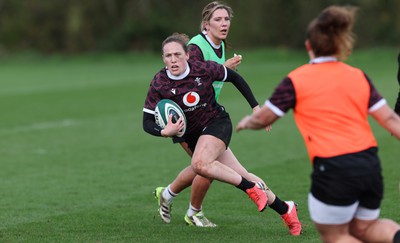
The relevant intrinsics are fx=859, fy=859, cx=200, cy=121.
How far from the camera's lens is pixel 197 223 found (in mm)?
8594

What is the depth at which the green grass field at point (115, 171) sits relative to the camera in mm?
8372

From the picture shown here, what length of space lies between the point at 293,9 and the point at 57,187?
127ft

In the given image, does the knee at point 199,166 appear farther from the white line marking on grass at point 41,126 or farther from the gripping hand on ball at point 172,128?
the white line marking on grass at point 41,126

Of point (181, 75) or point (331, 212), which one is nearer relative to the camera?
point (331, 212)

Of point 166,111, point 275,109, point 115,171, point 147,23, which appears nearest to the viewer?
point 275,109

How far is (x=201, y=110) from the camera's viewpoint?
8.08 metres

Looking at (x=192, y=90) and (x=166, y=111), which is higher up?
(x=192, y=90)

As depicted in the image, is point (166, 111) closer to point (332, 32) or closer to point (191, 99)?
Answer: point (191, 99)

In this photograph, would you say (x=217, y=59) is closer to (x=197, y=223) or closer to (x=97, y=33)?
(x=197, y=223)

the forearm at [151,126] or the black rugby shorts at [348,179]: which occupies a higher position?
the black rugby shorts at [348,179]

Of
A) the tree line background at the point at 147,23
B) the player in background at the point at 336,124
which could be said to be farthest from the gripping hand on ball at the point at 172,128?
the tree line background at the point at 147,23

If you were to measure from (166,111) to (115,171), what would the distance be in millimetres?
5005

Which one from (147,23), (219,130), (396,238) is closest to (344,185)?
(396,238)

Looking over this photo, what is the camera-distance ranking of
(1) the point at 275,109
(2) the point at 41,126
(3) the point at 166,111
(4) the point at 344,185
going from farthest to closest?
(2) the point at 41,126 → (3) the point at 166,111 → (1) the point at 275,109 → (4) the point at 344,185
